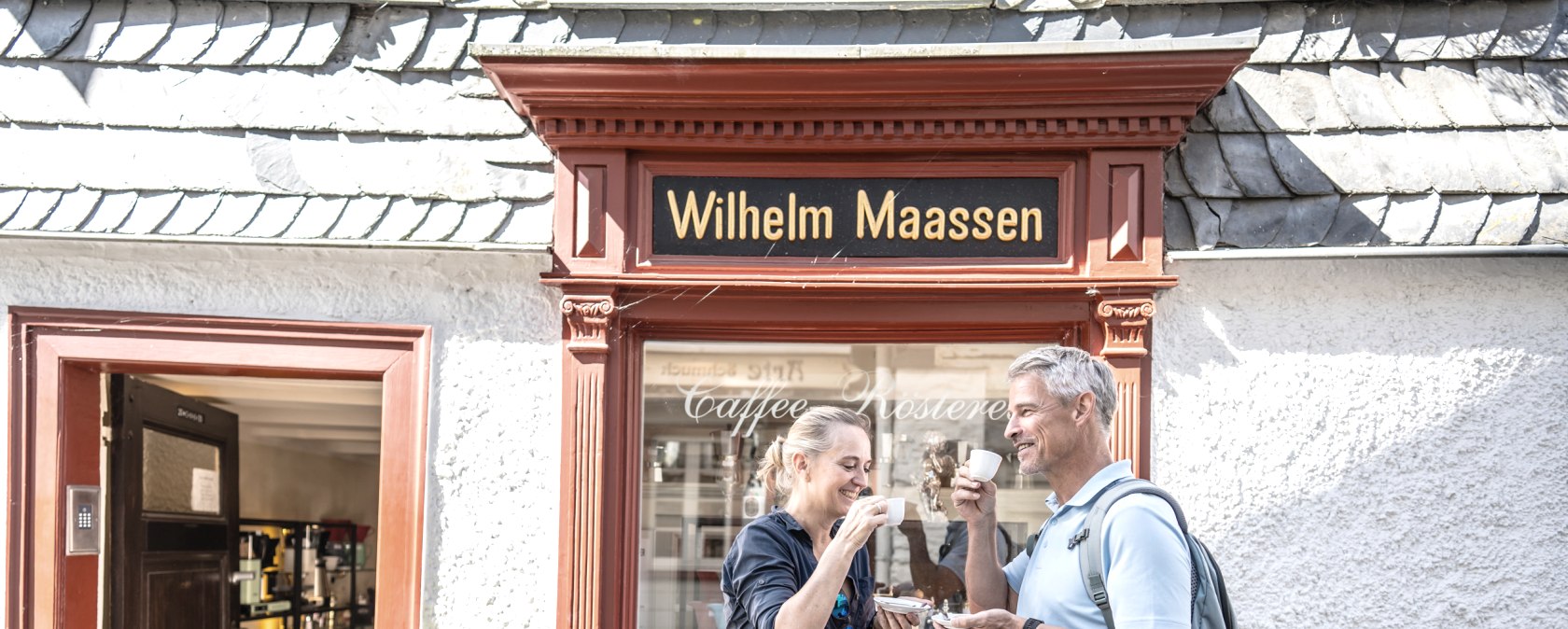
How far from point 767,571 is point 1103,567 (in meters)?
0.83

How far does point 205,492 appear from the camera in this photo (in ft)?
22.4

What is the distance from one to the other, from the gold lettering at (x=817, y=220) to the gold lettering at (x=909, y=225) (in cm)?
25

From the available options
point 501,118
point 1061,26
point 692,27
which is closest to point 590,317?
point 501,118

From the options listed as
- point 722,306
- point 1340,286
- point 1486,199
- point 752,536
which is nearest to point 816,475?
point 752,536

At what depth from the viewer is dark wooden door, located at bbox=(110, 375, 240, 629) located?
5828 millimetres

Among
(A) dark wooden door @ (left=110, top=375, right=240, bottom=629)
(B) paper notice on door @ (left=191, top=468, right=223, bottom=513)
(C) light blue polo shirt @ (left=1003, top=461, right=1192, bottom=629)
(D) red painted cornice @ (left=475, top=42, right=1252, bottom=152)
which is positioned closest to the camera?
(C) light blue polo shirt @ (left=1003, top=461, right=1192, bottom=629)

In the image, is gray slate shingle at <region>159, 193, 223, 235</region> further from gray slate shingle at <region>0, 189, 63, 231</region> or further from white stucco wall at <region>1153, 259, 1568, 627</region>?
white stucco wall at <region>1153, 259, 1568, 627</region>

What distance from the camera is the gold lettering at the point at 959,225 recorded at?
531 cm

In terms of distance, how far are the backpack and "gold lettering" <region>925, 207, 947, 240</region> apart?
2.44 meters

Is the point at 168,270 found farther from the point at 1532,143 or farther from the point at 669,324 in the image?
the point at 1532,143

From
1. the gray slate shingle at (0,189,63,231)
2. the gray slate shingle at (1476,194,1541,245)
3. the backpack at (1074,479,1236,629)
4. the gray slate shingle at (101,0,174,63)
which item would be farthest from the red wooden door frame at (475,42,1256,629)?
the backpack at (1074,479,1236,629)

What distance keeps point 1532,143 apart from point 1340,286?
0.82m

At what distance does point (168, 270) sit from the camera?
5.39 metres

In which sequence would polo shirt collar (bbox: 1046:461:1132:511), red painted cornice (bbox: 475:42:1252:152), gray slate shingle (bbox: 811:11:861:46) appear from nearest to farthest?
polo shirt collar (bbox: 1046:461:1132:511) < red painted cornice (bbox: 475:42:1252:152) < gray slate shingle (bbox: 811:11:861:46)
